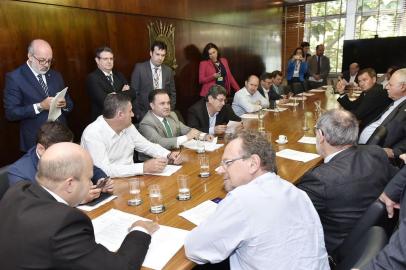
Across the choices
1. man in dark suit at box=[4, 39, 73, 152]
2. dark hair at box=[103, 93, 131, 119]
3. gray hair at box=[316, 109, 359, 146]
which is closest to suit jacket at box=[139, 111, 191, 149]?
dark hair at box=[103, 93, 131, 119]

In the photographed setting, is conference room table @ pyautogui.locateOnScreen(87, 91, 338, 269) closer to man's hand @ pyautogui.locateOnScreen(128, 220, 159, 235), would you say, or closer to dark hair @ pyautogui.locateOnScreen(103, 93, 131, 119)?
man's hand @ pyautogui.locateOnScreen(128, 220, 159, 235)

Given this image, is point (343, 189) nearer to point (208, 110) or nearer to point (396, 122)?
point (396, 122)

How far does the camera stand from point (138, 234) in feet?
4.34

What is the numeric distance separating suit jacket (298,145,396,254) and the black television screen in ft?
27.1

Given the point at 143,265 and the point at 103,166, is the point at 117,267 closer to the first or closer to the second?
the point at 143,265

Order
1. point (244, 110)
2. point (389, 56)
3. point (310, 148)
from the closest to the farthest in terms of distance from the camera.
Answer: point (310, 148) < point (244, 110) < point (389, 56)

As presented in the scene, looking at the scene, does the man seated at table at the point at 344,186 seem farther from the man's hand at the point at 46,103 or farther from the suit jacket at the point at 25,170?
the man's hand at the point at 46,103

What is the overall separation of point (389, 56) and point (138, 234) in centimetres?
951

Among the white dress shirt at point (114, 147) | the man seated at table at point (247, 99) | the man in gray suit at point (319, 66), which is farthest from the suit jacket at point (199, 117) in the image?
the man in gray suit at point (319, 66)

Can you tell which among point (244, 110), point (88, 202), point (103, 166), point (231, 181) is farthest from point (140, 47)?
point (231, 181)

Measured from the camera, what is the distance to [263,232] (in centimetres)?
115

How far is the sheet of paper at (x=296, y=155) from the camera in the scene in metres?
2.56

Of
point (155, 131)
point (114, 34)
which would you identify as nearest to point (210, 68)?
point (114, 34)

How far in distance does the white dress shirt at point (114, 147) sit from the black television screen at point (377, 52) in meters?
8.15
